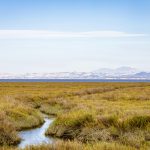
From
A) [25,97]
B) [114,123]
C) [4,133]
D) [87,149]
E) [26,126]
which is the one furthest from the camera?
[25,97]

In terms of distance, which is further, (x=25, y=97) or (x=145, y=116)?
(x=25, y=97)

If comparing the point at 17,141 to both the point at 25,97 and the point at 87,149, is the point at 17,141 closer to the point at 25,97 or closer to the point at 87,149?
the point at 87,149

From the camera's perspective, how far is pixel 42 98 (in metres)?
60.1

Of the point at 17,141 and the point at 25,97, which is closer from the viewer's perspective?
the point at 17,141

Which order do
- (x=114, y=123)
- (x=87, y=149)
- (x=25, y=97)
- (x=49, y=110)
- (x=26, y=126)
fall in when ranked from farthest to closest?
(x=25, y=97), (x=49, y=110), (x=26, y=126), (x=114, y=123), (x=87, y=149)

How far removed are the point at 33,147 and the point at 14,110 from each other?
16.6 meters

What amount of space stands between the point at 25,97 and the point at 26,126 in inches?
1007

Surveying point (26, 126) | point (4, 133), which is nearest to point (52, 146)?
point (4, 133)

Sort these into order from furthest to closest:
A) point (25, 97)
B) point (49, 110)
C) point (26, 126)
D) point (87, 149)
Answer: point (25, 97)
point (49, 110)
point (26, 126)
point (87, 149)

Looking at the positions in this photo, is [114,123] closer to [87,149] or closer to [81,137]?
[81,137]

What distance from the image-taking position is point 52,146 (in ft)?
61.5

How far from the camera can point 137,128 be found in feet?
83.7

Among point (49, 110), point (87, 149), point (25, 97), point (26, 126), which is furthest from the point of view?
point (25, 97)

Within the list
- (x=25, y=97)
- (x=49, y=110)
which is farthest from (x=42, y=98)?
(x=49, y=110)
